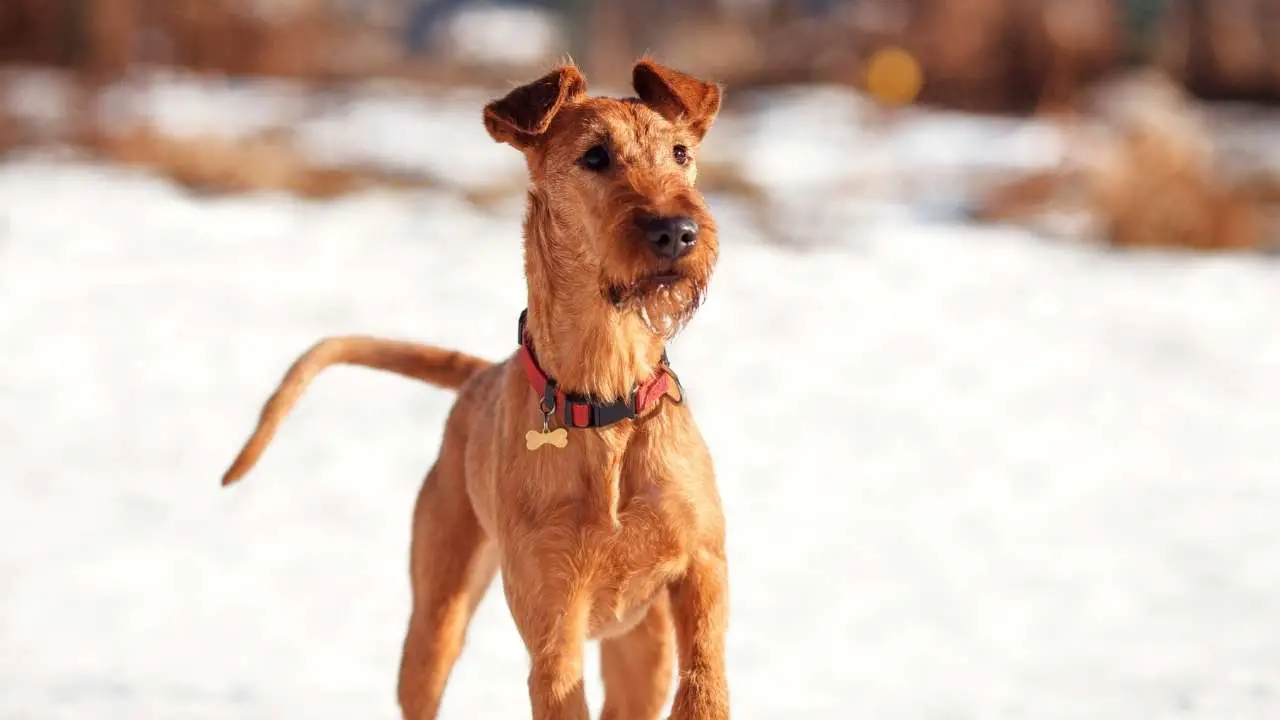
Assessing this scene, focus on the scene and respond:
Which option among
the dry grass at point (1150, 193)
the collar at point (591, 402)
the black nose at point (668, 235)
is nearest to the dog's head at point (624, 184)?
the black nose at point (668, 235)

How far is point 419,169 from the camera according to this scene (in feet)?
47.4

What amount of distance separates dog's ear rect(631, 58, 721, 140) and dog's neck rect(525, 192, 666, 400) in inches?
15.4

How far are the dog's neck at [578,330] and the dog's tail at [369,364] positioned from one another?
0.77 m

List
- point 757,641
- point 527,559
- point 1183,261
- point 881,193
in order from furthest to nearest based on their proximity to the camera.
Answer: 1. point 881,193
2. point 1183,261
3. point 757,641
4. point 527,559

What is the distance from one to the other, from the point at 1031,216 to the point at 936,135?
13.7ft

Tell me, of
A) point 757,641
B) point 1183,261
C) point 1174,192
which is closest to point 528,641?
point 757,641

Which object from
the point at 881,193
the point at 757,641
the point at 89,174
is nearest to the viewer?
the point at 757,641

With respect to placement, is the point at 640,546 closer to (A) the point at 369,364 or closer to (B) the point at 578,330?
(B) the point at 578,330

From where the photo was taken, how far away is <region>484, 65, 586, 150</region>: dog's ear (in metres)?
3.14

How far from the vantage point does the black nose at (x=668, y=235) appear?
9.08ft

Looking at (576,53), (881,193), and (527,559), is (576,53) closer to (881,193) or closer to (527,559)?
(881,193)

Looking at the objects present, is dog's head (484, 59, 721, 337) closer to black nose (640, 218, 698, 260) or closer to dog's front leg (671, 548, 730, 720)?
black nose (640, 218, 698, 260)

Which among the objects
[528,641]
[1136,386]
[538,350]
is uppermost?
[538,350]

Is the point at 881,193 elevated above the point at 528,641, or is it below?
below
